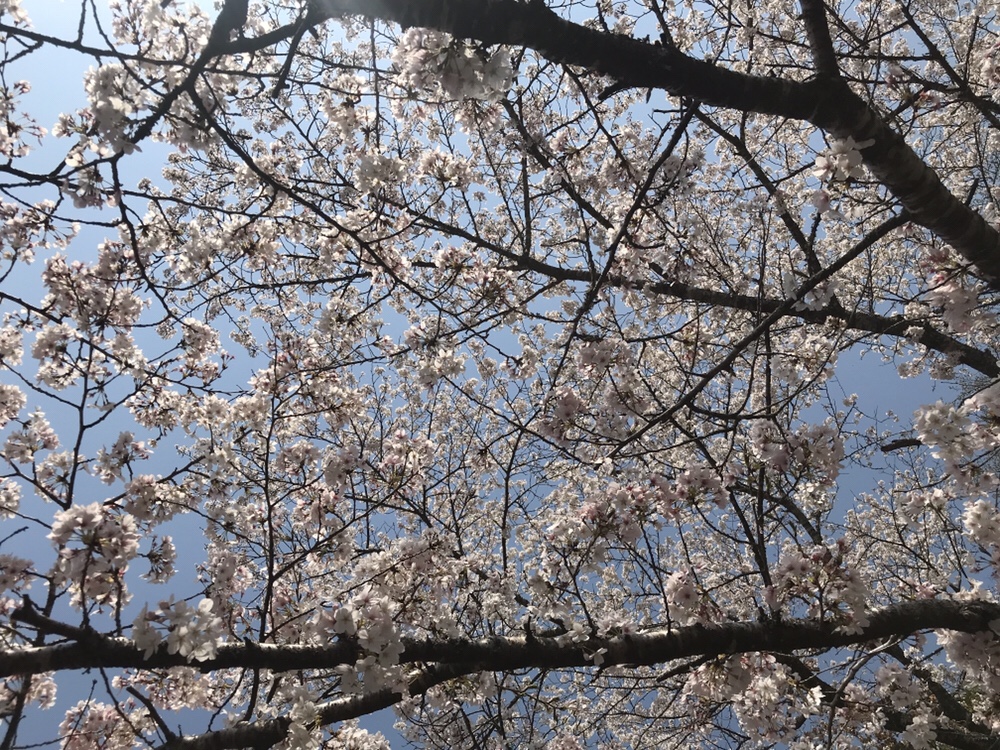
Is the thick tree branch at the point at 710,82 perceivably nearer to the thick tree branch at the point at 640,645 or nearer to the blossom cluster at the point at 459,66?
the blossom cluster at the point at 459,66

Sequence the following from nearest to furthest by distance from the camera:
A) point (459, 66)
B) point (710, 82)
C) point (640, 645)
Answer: point (459, 66)
point (710, 82)
point (640, 645)

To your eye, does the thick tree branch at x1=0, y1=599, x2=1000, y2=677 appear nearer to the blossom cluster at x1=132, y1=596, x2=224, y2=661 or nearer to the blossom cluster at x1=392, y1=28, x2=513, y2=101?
the blossom cluster at x1=132, y1=596, x2=224, y2=661

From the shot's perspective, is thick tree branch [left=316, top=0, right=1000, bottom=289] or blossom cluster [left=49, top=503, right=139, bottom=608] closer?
thick tree branch [left=316, top=0, right=1000, bottom=289]

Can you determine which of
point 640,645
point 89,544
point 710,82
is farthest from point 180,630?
point 710,82

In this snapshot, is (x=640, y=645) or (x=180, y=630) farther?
(x=640, y=645)

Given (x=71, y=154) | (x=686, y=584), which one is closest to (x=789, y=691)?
(x=686, y=584)

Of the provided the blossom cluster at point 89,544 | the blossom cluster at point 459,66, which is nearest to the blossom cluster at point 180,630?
the blossom cluster at point 89,544

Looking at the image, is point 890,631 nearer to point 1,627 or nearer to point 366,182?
point 366,182


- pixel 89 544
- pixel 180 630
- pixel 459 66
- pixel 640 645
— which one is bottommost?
pixel 640 645

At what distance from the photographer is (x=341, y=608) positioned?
2.92 m

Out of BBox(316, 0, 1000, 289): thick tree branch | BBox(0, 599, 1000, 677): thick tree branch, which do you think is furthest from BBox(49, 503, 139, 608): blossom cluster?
BBox(316, 0, 1000, 289): thick tree branch

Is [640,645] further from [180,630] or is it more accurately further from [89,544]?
[89,544]

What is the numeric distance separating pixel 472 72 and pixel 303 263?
153 inches

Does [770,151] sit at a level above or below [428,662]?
above
